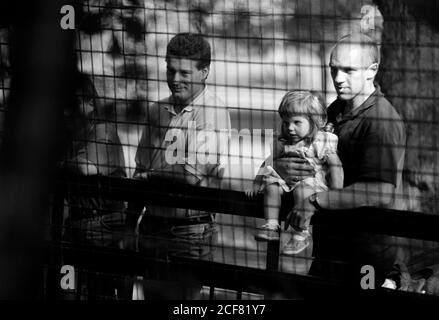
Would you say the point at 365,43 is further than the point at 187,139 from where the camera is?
No

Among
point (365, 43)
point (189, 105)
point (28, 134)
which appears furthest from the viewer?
point (189, 105)

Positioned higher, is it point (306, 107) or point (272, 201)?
point (306, 107)

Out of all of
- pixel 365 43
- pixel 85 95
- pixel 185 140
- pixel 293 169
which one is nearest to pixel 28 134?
pixel 85 95

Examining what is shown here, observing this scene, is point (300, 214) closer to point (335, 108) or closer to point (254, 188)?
point (254, 188)

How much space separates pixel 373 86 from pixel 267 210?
1.81 feet

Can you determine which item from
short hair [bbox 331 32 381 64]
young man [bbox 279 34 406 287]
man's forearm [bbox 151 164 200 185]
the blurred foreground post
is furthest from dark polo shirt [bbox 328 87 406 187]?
the blurred foreground post

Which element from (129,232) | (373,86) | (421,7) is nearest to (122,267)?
(129,232)

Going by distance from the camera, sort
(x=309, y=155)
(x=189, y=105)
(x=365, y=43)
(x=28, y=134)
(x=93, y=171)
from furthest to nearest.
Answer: (x=93, y=171) < (x=189, y=105) < (x=309, y=155) < (x=365, y=43) < (x=28, y=134)

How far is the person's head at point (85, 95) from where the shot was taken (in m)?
3.04

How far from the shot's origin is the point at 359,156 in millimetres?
2805

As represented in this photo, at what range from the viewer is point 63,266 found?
10.1 feet

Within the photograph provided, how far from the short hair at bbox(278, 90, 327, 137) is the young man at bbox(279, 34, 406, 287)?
4 cm

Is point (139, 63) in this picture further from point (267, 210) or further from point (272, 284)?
point (272, 284)

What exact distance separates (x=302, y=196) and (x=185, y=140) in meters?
0.46
